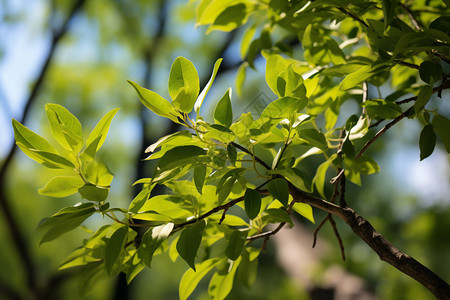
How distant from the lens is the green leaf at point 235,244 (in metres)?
0.23

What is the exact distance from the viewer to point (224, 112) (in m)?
0.21

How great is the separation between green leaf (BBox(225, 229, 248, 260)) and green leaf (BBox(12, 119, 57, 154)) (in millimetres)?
117

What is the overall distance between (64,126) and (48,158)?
2 centimetres

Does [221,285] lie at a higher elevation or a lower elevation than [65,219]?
lower

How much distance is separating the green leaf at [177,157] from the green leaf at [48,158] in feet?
0.21

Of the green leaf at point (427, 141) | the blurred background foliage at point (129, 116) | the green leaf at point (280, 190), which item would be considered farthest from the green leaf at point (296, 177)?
the blurred background foliage at point (129, 116)

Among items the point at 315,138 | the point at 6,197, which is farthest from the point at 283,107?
the point at 6,197

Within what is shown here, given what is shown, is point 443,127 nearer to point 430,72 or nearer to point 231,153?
point 430,72

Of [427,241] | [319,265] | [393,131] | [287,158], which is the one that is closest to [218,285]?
[287,158]

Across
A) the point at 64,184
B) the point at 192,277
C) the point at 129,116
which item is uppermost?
the point at 64,184

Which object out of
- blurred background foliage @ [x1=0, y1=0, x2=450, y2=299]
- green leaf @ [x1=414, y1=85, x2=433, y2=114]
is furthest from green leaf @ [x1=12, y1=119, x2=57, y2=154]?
blurred background foliage @ [x1=0, y1=0, x2=450, y2=299]

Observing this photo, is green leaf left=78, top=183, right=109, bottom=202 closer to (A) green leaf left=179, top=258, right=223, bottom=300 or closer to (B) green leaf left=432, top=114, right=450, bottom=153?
(A) green leaf left=179, top=258, right=223, bottom=300

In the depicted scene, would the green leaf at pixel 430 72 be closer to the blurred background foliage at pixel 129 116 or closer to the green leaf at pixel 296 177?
the green leaf at pixel 296 177

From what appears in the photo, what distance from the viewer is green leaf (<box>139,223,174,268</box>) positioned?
0.21 meters
